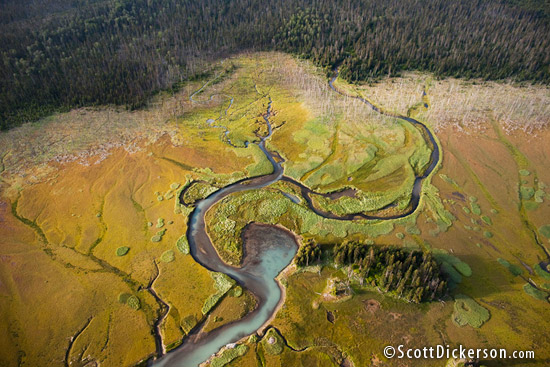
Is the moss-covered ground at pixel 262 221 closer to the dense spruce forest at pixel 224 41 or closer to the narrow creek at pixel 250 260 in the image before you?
the narrow creek at pixel 250 260

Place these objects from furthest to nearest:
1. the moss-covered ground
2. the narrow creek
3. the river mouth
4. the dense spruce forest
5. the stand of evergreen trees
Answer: the dense spruce forest, the stand of evergreen trees, the moss-covered ground, the narrow creek, the river mouth

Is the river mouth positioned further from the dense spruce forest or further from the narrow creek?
the dense spruce forest

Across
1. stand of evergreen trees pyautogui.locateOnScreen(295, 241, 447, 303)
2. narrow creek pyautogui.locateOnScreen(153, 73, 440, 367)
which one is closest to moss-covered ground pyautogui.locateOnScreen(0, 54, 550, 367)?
narrow creek pyautogui.locateOnScreen(153, 73, 440, 367)

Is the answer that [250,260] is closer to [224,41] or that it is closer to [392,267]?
[392,267]

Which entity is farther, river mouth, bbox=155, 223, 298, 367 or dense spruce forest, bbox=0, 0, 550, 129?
dense spruce forest, bbox=0, 0, 550, 129

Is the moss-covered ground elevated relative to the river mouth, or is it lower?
elevated

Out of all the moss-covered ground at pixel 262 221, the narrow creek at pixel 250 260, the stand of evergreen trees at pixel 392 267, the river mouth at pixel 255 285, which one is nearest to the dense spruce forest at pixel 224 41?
the moss-covered ground at pixel 262 221
